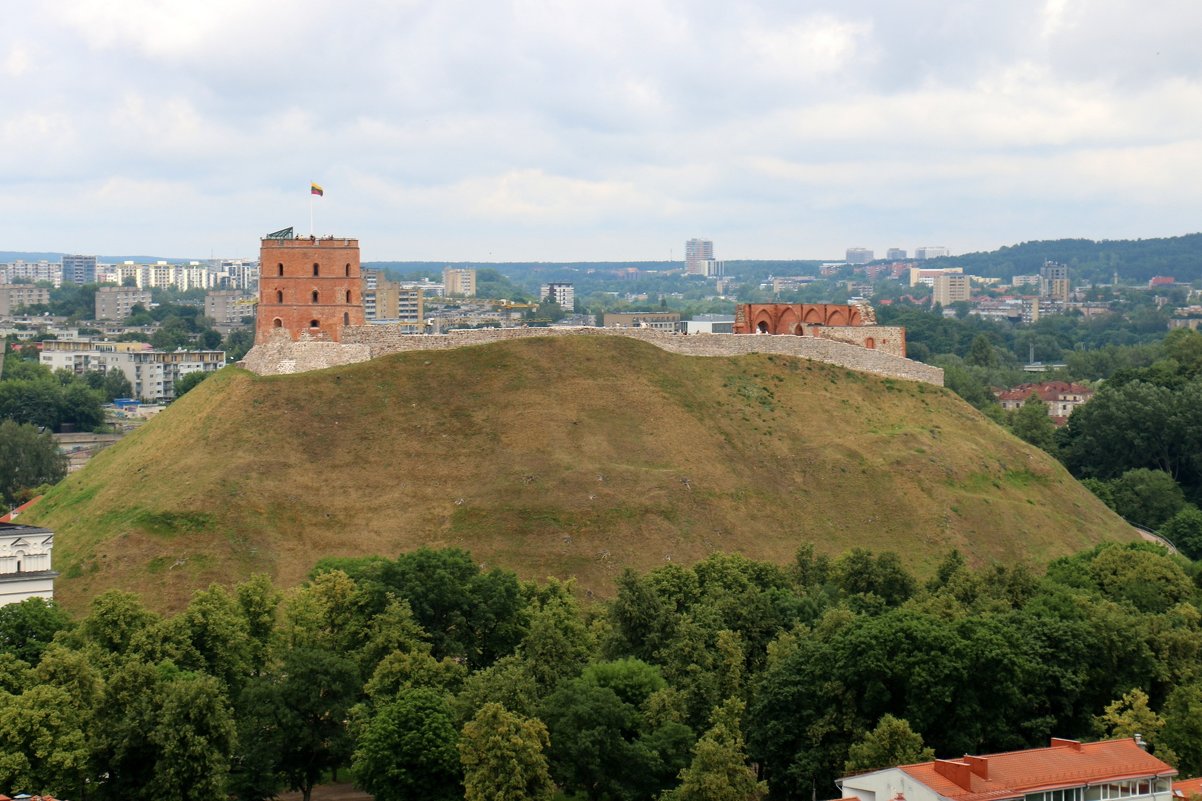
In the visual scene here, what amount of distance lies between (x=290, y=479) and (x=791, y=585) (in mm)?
22597

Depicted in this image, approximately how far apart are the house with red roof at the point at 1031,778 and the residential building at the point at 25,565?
34.1 meters

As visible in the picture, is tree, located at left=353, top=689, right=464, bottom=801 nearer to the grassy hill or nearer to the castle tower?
the grassy hill

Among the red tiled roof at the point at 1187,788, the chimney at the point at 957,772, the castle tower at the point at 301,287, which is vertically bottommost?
the red tiled roof at the point at 1187,788

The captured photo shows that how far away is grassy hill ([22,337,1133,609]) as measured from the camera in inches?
3019

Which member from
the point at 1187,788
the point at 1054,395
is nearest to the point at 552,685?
the point at 1187,788

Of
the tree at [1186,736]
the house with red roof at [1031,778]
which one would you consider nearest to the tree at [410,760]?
the house with red roof at [1031,778]

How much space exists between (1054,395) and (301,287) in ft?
378

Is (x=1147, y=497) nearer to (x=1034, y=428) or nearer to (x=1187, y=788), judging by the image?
(x=1034, y=428)

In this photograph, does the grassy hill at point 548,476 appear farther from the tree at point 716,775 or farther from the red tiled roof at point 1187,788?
the red tiled roof at point 1187,788

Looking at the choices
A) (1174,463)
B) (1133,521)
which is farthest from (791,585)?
(1174,463)

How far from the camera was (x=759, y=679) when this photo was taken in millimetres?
61625

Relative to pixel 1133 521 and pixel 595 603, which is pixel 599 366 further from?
pixel 1133 521

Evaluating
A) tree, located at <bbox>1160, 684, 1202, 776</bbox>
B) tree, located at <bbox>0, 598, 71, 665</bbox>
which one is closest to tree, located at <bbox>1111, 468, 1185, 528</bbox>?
tree, located at <bbox>1160, 684, 1202, 776</bbox>

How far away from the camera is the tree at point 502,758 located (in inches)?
2069
